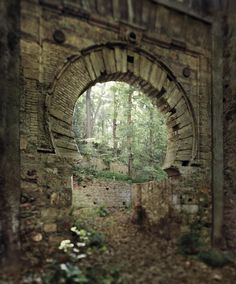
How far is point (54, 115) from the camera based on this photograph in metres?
6.03

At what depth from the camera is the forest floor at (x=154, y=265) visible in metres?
5.44

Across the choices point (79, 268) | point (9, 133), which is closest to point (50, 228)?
point (79, 268)

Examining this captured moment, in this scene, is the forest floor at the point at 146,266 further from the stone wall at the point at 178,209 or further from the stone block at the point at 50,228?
the stone block at the point at 50,228

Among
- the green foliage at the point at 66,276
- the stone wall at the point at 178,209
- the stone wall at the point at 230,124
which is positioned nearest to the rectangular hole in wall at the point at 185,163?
the stone wall at the point at 178,209

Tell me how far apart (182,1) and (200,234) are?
18.0 feet

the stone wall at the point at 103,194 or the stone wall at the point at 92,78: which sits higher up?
the stone wall at the point at 92,78

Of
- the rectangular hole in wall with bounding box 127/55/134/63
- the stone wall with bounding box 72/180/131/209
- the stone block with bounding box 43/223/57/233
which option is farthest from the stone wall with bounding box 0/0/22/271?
the stone wall with bounding box 72/180/131/209

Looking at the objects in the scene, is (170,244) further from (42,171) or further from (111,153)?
(111,153)

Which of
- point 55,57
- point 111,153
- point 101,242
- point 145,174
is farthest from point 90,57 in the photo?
point 111,153

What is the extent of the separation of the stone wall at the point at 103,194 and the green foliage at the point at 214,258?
22.9 ft

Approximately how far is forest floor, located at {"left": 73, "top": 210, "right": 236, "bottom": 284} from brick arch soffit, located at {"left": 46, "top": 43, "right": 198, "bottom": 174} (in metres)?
1.89

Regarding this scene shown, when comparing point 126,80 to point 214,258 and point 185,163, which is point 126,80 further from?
point 214,258

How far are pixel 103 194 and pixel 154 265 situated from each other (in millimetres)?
8129

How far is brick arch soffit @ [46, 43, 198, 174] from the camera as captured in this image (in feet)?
20.1
